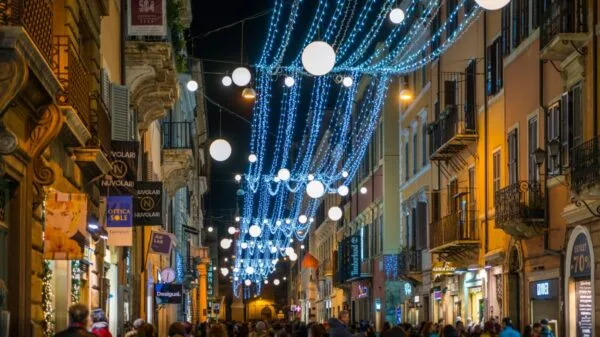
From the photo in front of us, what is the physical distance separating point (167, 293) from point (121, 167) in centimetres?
1327

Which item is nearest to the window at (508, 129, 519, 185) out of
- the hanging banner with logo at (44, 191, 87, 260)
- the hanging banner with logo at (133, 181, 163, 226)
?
the hanging banner with logo at (133, 181, 163, 226)

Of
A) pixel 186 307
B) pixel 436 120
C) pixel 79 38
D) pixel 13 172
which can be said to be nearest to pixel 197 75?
pixel 186 307

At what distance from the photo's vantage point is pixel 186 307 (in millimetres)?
57844

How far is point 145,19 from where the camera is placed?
24172 millimetres

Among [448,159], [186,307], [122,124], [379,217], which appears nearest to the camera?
[122,124]

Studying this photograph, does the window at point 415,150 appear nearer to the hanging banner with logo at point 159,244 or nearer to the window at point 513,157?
the window at point 513,157

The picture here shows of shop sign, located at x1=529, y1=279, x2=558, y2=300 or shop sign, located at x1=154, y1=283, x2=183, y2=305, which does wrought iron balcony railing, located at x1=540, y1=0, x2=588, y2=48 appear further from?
shop sign, located at x1=154, y1=283, x2=183, y2=305

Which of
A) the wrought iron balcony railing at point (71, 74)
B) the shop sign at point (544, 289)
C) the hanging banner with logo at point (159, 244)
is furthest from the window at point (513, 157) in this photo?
the wrought iron balcony railing at point (71, 74)

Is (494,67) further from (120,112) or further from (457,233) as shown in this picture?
(120,112)

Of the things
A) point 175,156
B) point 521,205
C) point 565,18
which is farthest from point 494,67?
point 175,156

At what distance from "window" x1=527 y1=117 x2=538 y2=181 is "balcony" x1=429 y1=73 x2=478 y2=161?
189 inches

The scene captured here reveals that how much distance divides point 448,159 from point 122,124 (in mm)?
16607

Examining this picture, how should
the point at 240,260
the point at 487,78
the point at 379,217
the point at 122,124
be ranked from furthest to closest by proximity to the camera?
the point at 240,260 → the point at 379,217 → the point at 487,78 → the point at 122,124

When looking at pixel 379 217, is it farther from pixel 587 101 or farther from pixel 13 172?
pixel 13 172
